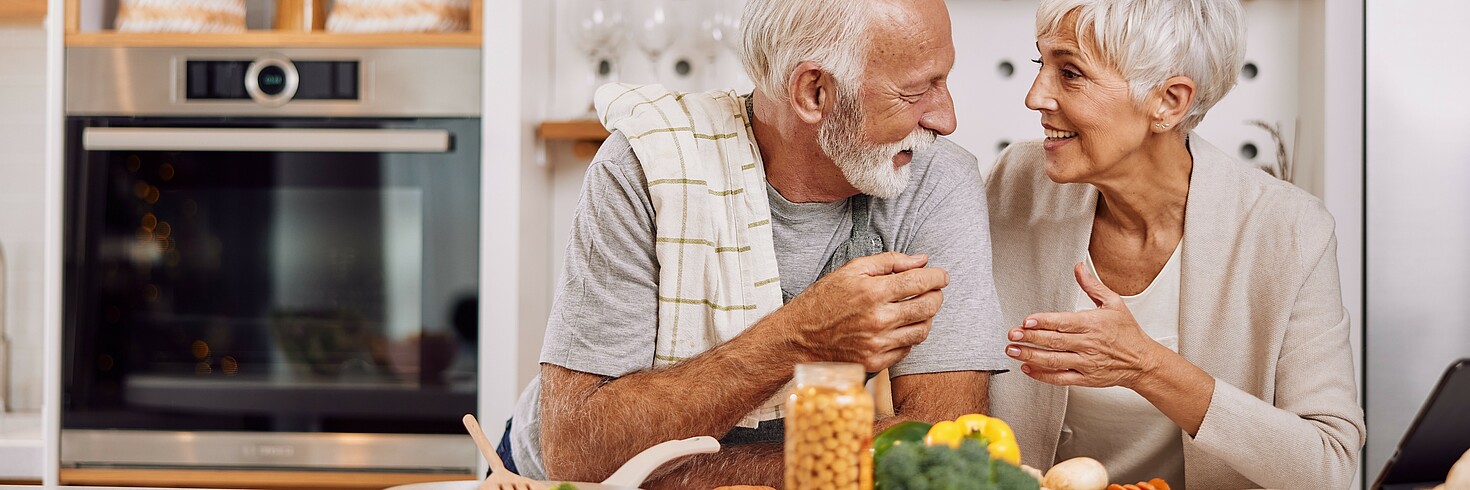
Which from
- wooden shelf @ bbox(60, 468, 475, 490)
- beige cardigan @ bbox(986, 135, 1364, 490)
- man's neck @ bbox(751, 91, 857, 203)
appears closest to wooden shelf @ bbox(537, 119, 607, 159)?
wooden shelf @ bbox(60, 468, 475, 490)

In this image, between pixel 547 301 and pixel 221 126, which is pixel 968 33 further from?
pixel 221 126

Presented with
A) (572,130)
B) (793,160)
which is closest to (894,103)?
(793,160)

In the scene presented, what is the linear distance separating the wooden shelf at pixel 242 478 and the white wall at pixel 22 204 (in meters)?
0.54

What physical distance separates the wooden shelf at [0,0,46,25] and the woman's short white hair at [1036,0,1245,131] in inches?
88.0

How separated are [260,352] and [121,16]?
76cm

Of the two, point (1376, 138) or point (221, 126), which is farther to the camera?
point (221, 126)

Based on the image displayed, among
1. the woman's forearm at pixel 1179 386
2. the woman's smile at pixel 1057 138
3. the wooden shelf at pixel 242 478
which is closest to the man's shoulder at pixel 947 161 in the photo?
the woman's smile at pixel 1057 138

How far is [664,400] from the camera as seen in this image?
4.26 ft

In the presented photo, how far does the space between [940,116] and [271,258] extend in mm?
1535

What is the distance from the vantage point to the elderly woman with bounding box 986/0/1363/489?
1282mm

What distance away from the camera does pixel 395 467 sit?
2.24m

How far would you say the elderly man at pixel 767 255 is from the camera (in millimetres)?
1280

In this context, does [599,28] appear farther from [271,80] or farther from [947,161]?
[947,161]

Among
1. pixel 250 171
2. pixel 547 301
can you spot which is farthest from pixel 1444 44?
pixel 250 171
